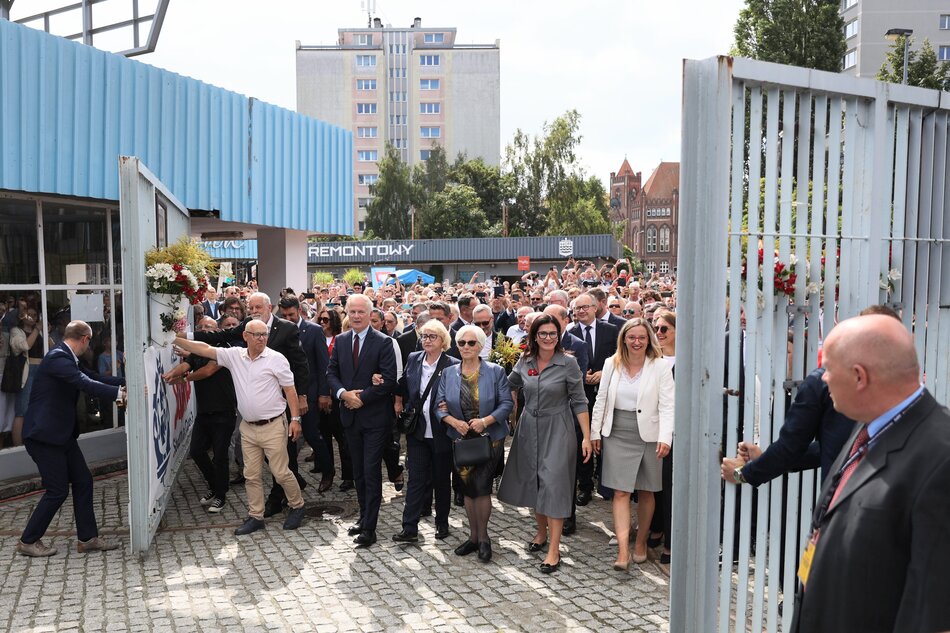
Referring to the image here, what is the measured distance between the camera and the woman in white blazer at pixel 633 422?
20.5 ft

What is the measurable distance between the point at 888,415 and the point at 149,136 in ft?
33.8

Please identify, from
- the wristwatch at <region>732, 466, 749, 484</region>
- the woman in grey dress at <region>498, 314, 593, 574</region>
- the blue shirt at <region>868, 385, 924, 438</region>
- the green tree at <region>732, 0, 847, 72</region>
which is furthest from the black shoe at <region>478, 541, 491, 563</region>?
the green tree at <region>732, 0, 847, 72</region>

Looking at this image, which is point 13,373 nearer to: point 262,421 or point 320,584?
point 262,421

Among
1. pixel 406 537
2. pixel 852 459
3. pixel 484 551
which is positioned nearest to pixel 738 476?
pixel 852 459

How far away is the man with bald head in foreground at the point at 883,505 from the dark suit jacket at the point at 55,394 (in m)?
5.74

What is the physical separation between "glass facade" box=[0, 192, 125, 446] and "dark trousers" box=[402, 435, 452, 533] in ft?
15.3

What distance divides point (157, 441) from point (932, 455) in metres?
6.37

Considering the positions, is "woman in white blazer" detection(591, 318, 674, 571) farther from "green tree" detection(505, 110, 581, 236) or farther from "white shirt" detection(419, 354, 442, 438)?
"green tree" detection(505, 110, 581, 236)

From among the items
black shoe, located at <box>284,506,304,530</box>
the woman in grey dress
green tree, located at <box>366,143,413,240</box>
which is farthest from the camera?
green tree, located at <box>366,143,413,240</box>

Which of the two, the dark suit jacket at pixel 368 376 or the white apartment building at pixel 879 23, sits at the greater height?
the white apartment building at pixel 879 23

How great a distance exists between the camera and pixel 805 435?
3754 mm

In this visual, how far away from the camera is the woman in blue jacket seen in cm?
646

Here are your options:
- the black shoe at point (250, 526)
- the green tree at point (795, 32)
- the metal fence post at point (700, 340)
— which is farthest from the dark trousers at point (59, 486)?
the green tree at point (795, 32)

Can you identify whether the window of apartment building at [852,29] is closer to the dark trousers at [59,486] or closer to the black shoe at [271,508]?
the black shoe at [271,508]
